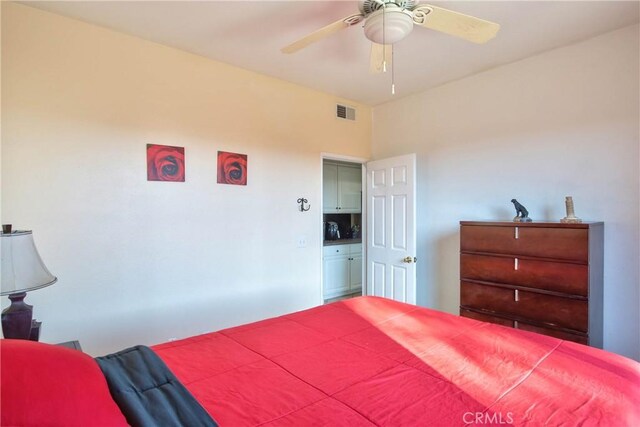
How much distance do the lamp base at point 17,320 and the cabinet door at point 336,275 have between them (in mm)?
3592

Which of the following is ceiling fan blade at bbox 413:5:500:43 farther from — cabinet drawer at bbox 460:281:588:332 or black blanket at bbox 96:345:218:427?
black blanket at bbox 96:345:218:427

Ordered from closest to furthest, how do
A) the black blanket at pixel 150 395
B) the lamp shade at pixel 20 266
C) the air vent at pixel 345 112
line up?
the black blanket at pixel 150 395 < the lamp shade at pixel 20 266 < the air vent at pixel 345 112

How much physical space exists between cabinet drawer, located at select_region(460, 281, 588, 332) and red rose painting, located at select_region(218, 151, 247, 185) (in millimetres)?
2233

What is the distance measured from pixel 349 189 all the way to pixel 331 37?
3109 millimetres

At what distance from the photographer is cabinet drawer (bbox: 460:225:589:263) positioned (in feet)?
7.16

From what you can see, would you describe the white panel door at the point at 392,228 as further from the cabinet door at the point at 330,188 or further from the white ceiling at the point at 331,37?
the cabinet door at the point at 330,188

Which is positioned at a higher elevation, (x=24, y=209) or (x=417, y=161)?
(x=417, y=161)

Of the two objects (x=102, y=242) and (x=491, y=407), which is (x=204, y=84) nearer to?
(x=102, y=242)

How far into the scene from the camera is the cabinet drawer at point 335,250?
4.84 meters

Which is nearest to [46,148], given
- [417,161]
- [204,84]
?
Answer: [204,84]

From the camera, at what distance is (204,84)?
2.86 m

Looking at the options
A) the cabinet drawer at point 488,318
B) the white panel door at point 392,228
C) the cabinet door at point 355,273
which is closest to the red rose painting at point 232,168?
the white panel door at point 392,228

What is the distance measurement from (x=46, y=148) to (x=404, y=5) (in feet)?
7.95

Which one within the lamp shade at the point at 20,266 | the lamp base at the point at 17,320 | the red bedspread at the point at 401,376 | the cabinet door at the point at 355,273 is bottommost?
the cabinet door at the point at 355,273
